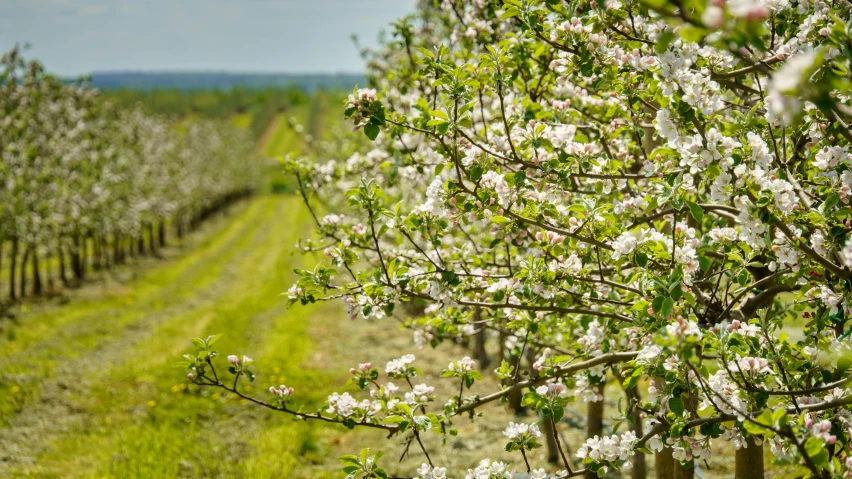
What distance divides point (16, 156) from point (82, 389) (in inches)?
459

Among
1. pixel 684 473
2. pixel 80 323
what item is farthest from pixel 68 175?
pixel 684 473

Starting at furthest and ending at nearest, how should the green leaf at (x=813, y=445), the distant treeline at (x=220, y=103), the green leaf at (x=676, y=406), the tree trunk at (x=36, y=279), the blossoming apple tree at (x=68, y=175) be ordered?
the distant treeline at (x=220, y=103) < the tree trunk at (x=36, y=279) < the blossoming apple tree at (x=68, y=175) < the green leaf at (x=676, y=406) < the green leaf at (x=813, y=445)

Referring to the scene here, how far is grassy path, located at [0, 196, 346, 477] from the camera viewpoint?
7.37 metres

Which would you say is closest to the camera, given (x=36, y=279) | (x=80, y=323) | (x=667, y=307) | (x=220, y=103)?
(x=667, y=307)

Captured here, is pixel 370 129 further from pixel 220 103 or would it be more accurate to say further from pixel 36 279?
pixel 220 103

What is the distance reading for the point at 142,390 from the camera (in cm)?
1051

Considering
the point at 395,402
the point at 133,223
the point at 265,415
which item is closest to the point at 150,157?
the point at 133,223

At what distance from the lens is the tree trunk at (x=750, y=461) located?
4195 mm

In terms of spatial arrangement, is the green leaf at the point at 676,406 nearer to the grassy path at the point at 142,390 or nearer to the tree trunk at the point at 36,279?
the grassy path at the point at 142,390

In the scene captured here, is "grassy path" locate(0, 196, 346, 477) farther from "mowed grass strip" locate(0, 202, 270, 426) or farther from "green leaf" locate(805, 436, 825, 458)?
"green leaf" locate(805, 436, 825, 458)

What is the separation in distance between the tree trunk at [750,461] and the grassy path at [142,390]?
13.1ft

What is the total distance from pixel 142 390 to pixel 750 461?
33.1 feet

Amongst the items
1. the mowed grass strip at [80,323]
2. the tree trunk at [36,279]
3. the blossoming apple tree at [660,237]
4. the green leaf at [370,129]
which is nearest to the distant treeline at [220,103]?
the mowed grass strip at [80,323]

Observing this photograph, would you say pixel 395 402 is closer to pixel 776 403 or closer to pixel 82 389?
pixel 776 403
